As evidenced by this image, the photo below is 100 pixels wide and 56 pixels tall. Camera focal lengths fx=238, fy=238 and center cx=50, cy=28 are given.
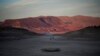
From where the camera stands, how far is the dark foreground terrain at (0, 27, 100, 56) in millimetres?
2512

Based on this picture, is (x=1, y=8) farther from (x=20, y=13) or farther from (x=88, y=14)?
(x=88, y=14)

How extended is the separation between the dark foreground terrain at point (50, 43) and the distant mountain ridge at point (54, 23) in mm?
54

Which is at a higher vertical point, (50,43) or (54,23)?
(54,23)

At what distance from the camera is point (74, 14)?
2.55m

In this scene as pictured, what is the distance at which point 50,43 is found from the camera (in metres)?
2.53

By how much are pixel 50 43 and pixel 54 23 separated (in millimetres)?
220

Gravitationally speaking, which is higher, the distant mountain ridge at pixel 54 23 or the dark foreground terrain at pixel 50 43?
the distant mountain ridge at pixel 54 23

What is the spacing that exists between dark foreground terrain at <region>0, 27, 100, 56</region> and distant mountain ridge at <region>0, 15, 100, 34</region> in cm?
5

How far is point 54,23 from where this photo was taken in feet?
8.42

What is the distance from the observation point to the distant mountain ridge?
100 inches

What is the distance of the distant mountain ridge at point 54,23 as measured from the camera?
100 inches

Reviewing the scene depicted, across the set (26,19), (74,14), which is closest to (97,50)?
(74,14)

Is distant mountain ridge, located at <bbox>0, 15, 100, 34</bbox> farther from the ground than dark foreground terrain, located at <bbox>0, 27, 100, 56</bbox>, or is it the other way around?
distant mountain ridge, located at <bbox>0, 15, 100, 34</bbox>

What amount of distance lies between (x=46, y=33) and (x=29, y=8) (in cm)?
33
